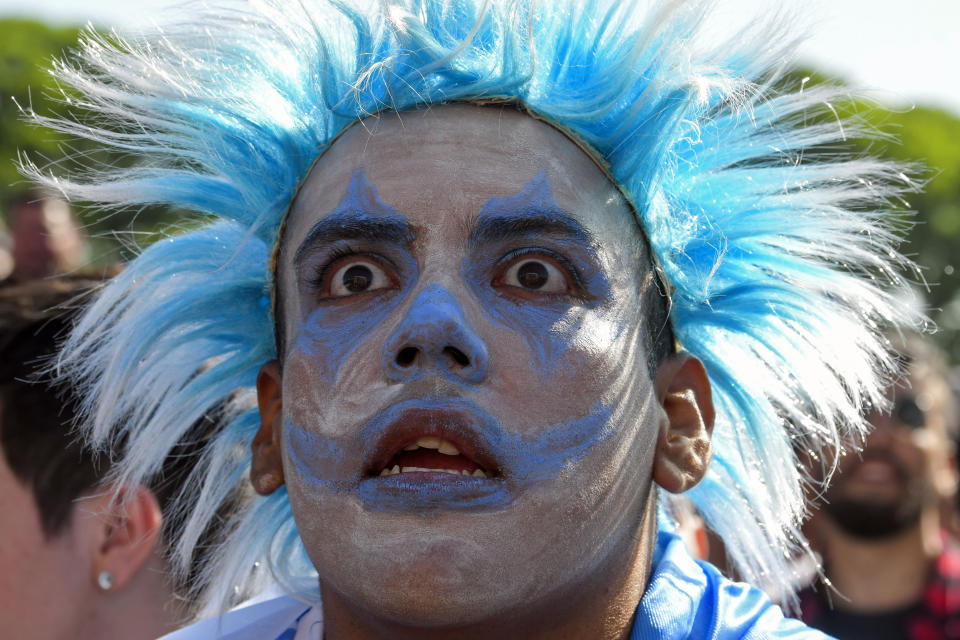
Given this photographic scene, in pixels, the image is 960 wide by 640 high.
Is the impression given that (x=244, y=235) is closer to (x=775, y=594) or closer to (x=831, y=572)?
(x=775, y=594)

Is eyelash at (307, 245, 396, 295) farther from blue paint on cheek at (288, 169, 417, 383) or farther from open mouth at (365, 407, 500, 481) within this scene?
open mouth at (365, 407, 500, 481)

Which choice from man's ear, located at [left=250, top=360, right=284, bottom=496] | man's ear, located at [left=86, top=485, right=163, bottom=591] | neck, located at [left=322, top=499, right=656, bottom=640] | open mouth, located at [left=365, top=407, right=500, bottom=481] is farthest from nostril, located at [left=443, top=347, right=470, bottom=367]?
man's ear, located at [left=86, top=485, right=163, bottom=591]

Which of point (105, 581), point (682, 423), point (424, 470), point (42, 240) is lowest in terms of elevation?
point (42, 240)

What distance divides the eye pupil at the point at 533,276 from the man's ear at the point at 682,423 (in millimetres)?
385

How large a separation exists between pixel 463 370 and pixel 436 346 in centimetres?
7

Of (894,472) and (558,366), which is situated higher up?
(558,366)

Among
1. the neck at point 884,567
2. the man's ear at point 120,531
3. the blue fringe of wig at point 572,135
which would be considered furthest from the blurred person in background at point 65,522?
the neck at point 884,567

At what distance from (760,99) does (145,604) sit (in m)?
2.12

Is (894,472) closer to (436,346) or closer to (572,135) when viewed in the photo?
(572,135)

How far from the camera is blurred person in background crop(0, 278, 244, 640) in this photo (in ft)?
9.55

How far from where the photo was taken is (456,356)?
2145 millimetres

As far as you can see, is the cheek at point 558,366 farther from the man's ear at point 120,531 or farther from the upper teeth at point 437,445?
the man's ear at point 120,531

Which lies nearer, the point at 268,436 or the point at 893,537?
the point at 268,436

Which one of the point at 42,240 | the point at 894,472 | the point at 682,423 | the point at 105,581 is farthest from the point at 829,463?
the point at 42,240
